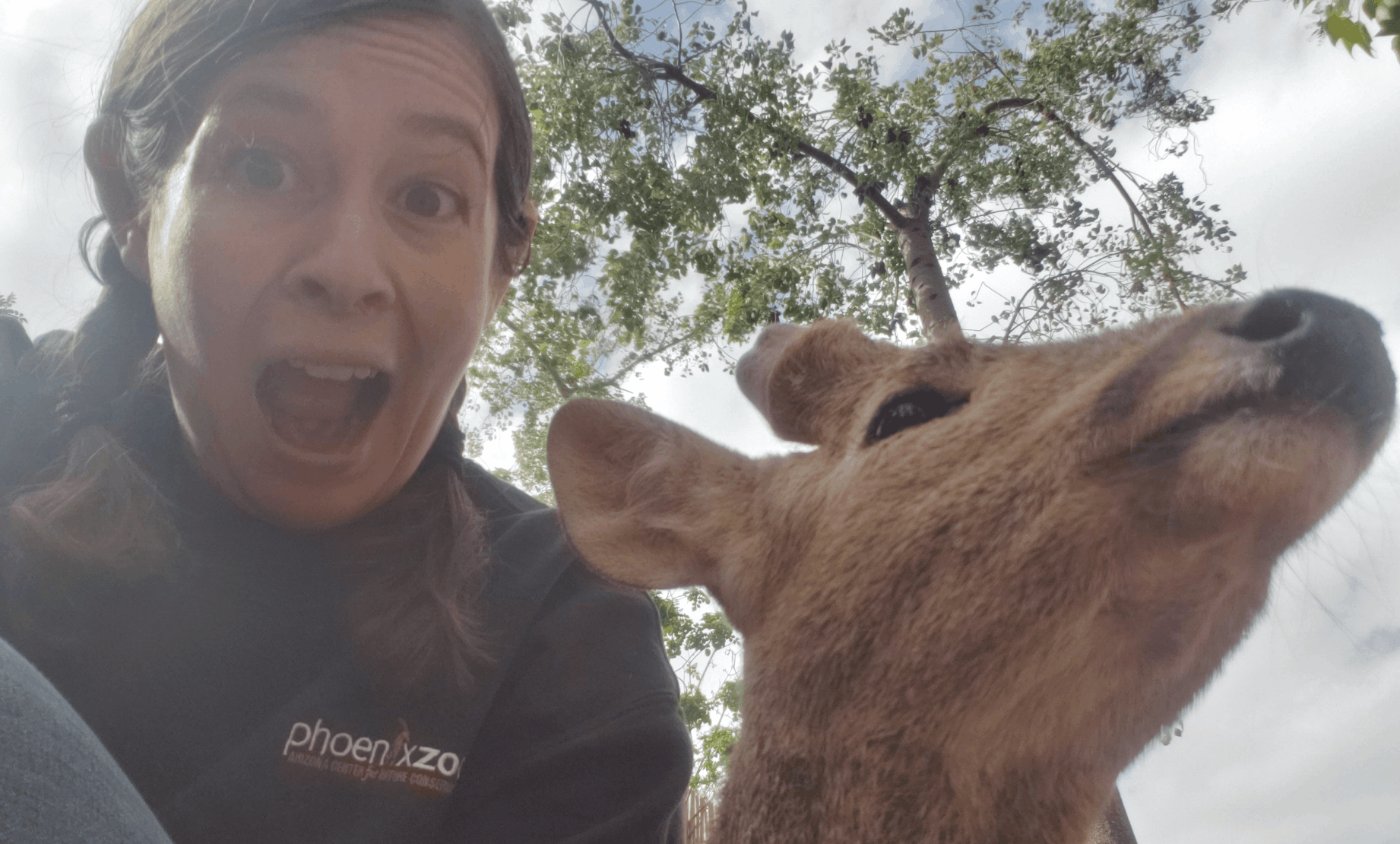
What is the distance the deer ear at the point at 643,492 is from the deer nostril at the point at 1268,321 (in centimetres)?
106

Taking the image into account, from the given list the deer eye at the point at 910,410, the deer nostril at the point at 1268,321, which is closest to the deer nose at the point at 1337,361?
the deer nostril at the point at 1268,321

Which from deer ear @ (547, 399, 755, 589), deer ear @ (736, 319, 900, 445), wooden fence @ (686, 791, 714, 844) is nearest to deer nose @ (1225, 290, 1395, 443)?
deer ear @ (736, 319, 900, 445)

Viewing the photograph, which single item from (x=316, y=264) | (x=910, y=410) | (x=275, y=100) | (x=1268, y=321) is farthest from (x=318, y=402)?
(x=1268, y=321)

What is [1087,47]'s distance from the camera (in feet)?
22.9

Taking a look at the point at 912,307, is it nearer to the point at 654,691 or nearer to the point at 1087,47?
the point at 1087,47

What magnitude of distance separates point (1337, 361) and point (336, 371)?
188cm

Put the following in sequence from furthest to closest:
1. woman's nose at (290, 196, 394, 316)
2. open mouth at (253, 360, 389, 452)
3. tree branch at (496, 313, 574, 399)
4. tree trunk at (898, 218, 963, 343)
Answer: tree branch at (496, 313, 574, 399)
tree trunk at (898, 218, 963, 343)
open mouth at (253, 360, 389, 452)
woman's nose at (290, 196, 394, 316)

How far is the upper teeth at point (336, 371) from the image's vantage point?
1832 mm

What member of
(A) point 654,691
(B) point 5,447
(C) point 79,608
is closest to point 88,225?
(B) point 5,447

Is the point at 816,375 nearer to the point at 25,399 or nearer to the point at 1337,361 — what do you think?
the point at 1337,361

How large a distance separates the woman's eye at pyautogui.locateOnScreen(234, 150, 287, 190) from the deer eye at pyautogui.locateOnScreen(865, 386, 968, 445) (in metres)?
1.41

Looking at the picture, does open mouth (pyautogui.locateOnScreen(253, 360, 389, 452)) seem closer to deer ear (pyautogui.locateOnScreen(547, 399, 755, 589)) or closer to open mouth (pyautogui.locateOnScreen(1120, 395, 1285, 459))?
deer ear (pyautogui.locateOnScreen(547, 399, 755, 589))

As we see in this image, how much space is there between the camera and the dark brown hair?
1.82 m

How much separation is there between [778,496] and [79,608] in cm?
159
